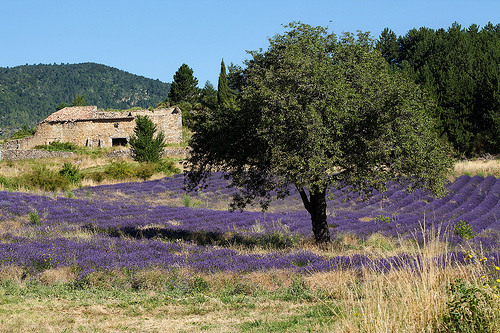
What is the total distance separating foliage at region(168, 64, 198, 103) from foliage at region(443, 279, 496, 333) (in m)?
68.4

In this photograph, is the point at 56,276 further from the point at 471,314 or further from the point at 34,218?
the point at 34,218

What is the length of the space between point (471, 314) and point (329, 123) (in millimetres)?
6502

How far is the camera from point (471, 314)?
17.6ft

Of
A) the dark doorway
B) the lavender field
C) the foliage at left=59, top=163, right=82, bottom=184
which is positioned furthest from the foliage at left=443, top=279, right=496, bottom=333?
the dark doorway

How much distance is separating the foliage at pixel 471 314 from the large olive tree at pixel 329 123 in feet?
18.0

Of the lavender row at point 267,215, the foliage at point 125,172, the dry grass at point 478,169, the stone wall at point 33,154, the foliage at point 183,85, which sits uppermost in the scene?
the foliage at point 183,85

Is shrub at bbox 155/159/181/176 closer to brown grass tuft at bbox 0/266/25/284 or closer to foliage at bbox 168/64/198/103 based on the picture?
brown grass tuft at bbox 0/266/25/284

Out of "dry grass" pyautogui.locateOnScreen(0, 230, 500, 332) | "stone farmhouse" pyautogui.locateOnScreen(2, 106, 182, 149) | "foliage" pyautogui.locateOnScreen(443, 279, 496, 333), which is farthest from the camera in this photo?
"stone farmhouse" pyautogui.locateOnScreen(2, 106, 182, 149)

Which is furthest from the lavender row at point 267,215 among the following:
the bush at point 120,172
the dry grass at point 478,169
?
the dry grass at point 478,169

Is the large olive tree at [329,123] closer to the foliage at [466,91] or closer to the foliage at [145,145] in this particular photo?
the foliage at [145,145]

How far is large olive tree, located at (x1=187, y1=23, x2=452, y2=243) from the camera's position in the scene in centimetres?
1105

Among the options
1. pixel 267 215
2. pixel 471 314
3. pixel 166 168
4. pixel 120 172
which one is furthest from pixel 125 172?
pixel 471 314

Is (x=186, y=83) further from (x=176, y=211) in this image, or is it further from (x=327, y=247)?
(x=327, y=247)

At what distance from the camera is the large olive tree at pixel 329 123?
11055 millimetres
